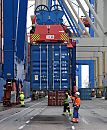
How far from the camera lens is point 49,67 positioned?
36469mm

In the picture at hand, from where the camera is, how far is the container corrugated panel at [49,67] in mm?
34625

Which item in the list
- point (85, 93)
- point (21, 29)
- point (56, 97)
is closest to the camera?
point (21, 29)

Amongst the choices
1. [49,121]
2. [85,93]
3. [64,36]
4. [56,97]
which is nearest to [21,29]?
[56,97]

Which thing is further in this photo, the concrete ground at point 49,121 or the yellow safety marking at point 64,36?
the yellow safety marking at point 64,36

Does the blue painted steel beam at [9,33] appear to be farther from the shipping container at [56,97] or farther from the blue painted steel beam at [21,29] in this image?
the shipping container at [56,97]

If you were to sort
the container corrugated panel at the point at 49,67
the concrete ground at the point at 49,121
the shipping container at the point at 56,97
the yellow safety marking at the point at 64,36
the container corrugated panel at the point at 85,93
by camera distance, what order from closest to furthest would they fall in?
the concrete ground at the point at 49,121 < the yellow safety marking at the point at 64,36 < the container corrugated panel at the point at 49,67 < the shipping container at the point at 56,97 < the container corrugated panel at the point at 85,93

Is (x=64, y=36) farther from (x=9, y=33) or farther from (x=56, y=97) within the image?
(x=56, y=97)

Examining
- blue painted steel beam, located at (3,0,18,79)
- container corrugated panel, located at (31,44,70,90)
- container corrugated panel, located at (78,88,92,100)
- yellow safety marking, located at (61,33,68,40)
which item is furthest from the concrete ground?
container corrugated panel, located at (78,88,92,100)

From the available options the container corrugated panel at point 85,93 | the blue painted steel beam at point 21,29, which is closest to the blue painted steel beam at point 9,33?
the blue painted steel beam at point 21,29

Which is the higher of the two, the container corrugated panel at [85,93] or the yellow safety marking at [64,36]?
the yellow safety marking at [64,36]

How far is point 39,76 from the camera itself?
1453 inches

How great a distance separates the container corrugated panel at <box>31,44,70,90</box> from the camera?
114 ft

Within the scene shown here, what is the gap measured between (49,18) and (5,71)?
223 inches

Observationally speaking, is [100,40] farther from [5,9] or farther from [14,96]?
[14,96]
